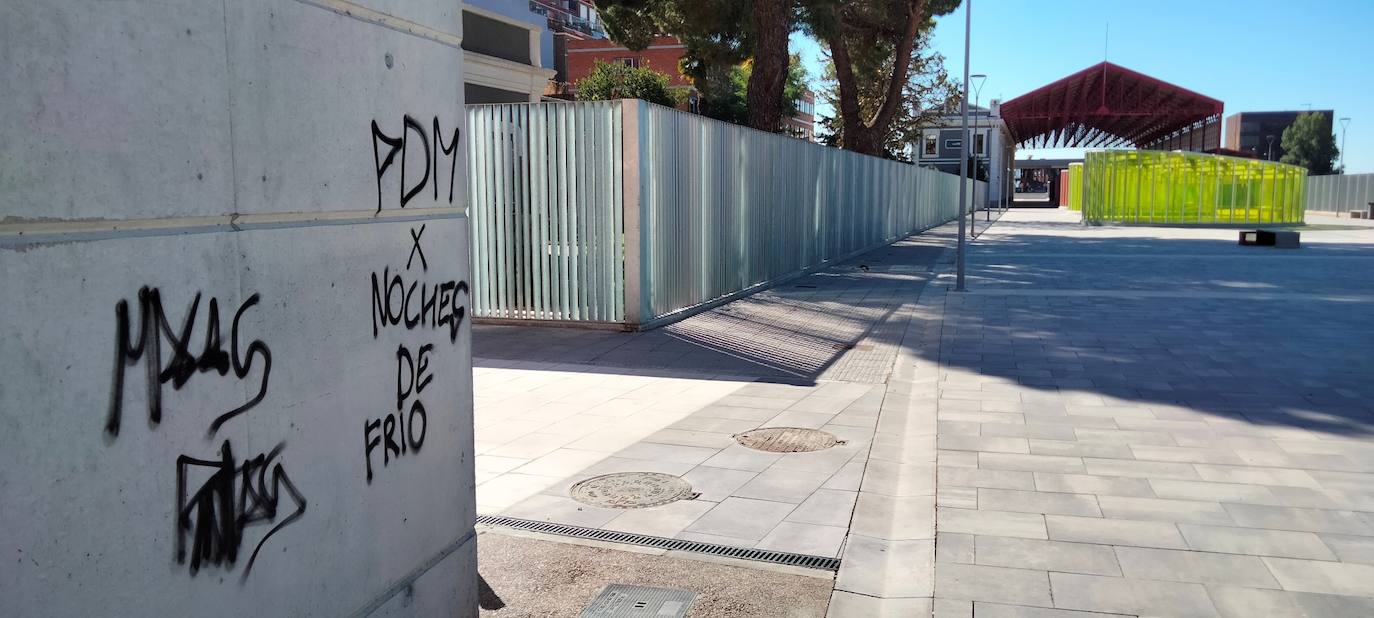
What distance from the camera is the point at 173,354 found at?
221cm

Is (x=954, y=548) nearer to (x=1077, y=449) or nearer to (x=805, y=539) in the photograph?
(x=805, y=539)

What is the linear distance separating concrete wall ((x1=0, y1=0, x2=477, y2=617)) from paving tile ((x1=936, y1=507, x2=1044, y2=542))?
230 cm

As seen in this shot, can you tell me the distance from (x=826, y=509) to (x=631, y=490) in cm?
101

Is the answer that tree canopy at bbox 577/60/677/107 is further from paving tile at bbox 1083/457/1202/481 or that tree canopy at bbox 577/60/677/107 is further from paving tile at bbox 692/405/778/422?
paving tile at bbox 1083/457/1202/481

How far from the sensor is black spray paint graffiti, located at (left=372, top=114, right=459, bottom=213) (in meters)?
2.94

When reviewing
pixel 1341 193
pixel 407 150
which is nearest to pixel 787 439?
pixel 407 150

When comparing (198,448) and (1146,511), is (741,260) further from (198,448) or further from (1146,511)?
(198,448)

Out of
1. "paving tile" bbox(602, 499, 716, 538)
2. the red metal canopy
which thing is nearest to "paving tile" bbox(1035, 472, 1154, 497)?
"paving tile" bbox(602, 499, 716, 538)

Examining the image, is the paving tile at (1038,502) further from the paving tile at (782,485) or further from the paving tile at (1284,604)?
the paving tile at (1284,604)

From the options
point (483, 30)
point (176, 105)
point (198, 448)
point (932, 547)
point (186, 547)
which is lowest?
point (932, 547)

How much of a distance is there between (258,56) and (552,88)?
4810cm

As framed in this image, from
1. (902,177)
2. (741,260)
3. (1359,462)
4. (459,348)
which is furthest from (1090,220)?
(459,348)

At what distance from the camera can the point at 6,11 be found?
182cm

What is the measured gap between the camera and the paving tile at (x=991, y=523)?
14.8 ft
